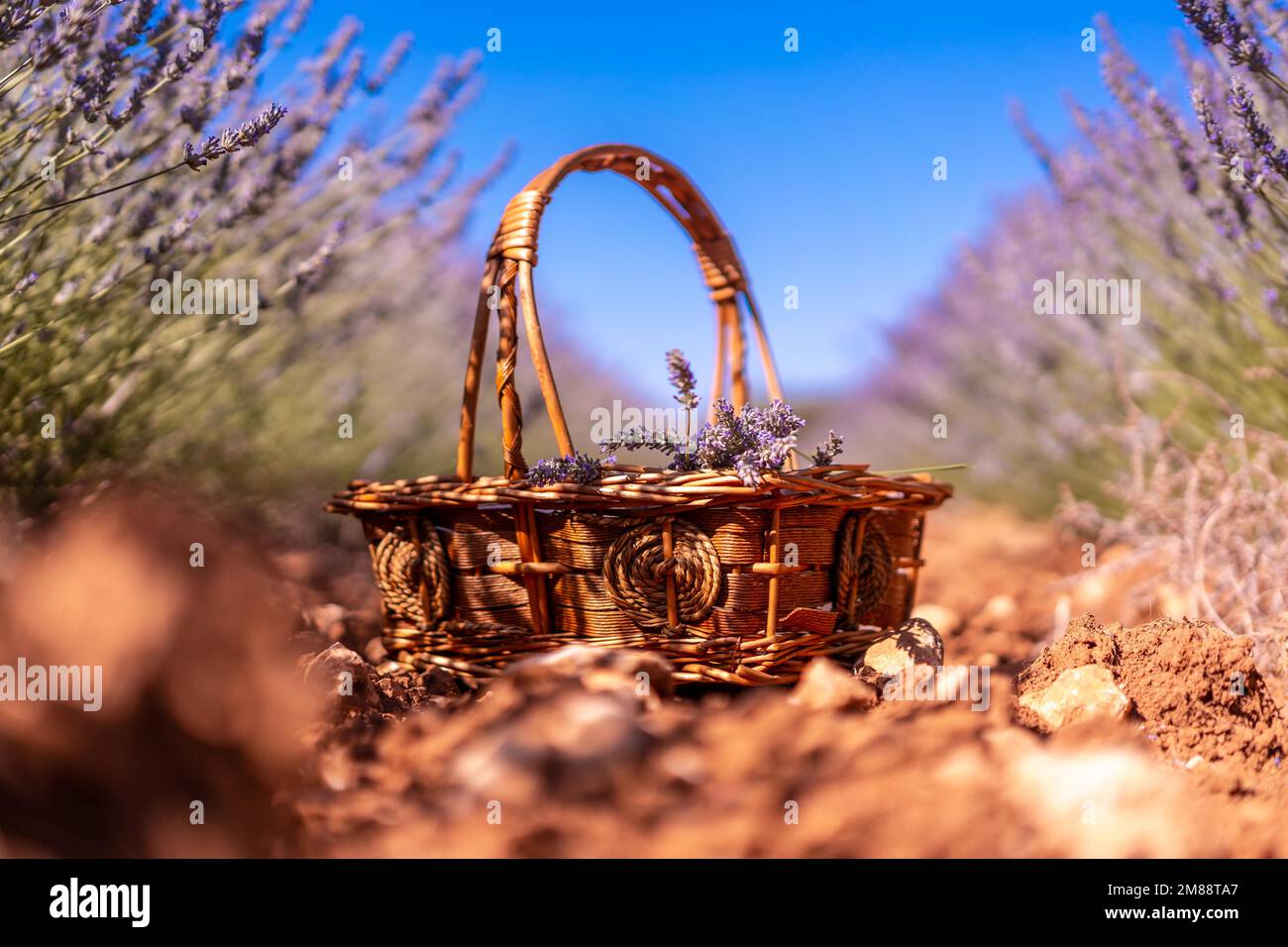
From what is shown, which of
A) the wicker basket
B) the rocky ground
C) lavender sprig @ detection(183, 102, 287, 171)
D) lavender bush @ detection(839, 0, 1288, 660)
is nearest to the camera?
the rocky ground

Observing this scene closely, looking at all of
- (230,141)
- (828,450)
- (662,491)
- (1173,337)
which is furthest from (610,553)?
(1173,337)

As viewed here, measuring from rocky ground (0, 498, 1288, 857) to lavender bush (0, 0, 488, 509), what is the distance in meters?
0.49

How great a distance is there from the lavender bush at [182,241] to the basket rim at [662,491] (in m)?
0.47

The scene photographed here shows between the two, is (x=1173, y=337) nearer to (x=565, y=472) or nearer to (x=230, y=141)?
(x=565, y=472)

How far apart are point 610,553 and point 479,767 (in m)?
0.49

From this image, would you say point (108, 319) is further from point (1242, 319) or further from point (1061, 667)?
→ point (1242, 319)

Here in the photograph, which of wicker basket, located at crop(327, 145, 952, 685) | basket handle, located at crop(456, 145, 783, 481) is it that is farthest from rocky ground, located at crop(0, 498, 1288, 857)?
basket handle, located at crop(456, 145, 783, 481)

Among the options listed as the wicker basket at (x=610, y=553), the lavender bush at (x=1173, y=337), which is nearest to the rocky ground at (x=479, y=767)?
the wicker basket at (x=610, y=553)

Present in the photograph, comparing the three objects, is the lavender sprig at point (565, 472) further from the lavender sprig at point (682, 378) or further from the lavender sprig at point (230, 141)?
the lavender sprig at point (230, 141)

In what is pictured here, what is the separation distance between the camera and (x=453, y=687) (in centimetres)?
142

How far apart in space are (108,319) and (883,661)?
1.37 m

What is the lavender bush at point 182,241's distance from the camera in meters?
1.31

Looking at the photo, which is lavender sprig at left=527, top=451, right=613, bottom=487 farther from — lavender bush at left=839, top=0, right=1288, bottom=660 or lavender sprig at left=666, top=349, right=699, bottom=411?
lavender bush at left=839, top=0, right=1288, bottom=660

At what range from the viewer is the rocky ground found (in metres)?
0.78
